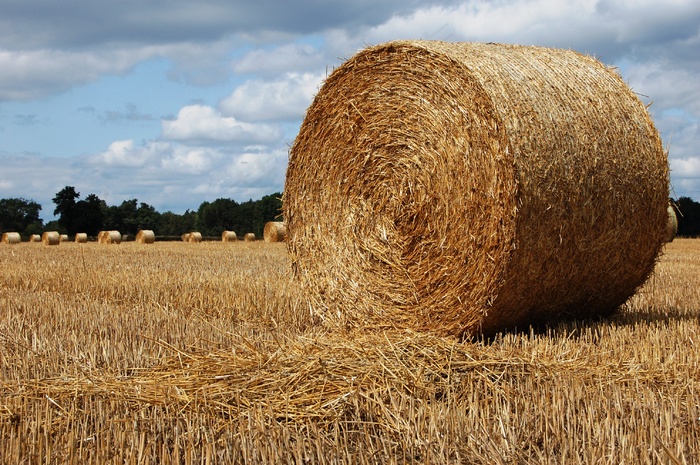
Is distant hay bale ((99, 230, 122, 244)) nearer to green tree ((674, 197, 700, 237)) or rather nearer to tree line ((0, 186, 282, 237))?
tree line ((0, 186, 282, 237))

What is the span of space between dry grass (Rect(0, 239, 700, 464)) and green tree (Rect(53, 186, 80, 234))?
40673mm

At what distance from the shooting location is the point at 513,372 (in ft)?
16.1

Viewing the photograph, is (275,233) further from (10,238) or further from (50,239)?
(10,238)

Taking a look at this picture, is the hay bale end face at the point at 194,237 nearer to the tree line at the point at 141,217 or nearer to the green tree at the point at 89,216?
the tree line at the point at 141,217

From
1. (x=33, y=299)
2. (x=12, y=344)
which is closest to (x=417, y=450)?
(x=12, y=344)

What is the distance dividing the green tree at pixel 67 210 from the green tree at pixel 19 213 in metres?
16.5

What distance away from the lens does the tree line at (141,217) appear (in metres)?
46.4

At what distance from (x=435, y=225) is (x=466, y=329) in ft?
2.83

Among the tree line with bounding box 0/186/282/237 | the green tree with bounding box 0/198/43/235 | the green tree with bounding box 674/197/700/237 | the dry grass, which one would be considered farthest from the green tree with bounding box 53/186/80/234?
the dry grass

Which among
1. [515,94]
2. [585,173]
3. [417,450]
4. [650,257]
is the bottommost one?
[417,450]

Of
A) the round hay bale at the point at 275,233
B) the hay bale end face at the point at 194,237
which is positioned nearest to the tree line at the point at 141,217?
the hay bale end face at the point at 194,237

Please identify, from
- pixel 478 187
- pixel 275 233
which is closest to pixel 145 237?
pixel 275 233

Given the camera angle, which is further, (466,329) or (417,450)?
(466,329)

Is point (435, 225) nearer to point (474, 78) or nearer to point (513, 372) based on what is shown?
point (474, 78)
